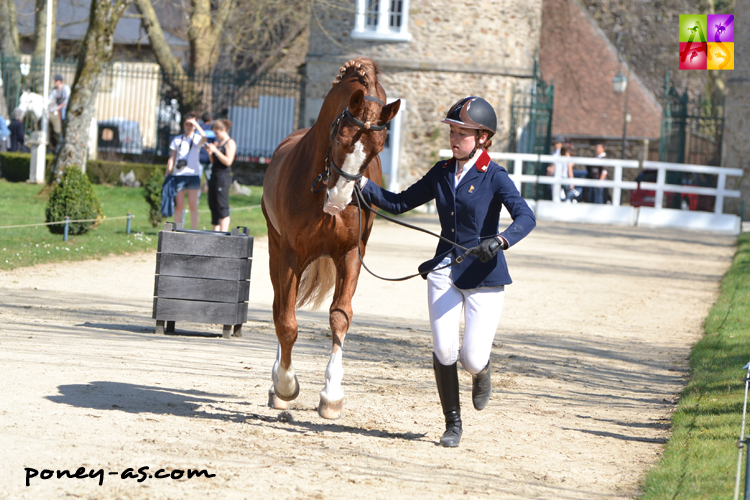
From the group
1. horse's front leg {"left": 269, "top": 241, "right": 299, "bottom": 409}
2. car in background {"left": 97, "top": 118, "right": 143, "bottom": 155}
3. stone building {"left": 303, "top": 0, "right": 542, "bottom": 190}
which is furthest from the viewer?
car in background {"left": 97, "top": 118, "right": 143, "bottom": 155}

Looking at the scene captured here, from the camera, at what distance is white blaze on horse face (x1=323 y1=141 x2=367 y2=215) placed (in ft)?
17.2

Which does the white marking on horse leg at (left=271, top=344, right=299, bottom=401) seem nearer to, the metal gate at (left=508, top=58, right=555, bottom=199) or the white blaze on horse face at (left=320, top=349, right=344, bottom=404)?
the white blaze on horse face at (left=320, top=349, right=344, bottom=404)

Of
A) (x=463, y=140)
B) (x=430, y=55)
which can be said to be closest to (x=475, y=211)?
(x=463, y=140)

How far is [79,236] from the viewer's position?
47.9 feet

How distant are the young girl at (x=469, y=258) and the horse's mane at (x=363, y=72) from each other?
1.65 feet

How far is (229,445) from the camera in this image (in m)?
5.15

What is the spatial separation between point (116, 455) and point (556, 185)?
22339 millimetres

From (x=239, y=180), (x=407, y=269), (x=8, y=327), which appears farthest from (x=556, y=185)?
(x=8, y=327)

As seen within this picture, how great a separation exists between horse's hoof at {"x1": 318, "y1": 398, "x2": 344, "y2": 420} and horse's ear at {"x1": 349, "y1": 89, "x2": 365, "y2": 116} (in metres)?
1.78

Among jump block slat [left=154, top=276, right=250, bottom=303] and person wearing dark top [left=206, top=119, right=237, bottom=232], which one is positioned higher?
person wearing dark top [left=206, top=119, right=237, bottom=232]

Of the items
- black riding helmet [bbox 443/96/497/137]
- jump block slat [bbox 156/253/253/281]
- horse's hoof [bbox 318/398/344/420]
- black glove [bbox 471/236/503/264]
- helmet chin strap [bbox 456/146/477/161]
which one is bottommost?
horse's hoof [bbox 318/398/344/420]

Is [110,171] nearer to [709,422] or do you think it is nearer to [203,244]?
[203,244]

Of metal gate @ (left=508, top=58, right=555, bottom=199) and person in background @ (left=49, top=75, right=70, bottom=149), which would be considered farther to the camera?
metal gate @ (left=508, top=58, right=555, bottom=199)

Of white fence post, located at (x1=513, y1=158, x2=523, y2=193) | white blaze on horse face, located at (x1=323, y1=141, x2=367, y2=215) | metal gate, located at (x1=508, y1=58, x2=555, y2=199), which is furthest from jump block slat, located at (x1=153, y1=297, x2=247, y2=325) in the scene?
metal gate, located at (x1=508, y1=58, x2=555, y2=199)
